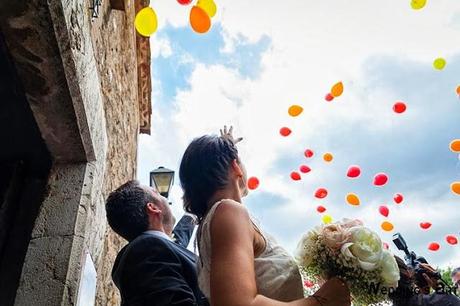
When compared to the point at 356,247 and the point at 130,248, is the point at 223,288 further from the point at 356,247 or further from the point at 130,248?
the point at 130,248

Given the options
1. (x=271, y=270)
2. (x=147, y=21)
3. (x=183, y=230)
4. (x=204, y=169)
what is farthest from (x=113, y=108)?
(x=271, y=270)

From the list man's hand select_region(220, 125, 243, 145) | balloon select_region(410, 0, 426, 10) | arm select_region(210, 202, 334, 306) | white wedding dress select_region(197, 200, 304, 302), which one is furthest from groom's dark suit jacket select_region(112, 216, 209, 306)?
balloon select_region(410, 0, 426, 10)

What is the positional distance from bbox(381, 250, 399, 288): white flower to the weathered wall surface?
147cm

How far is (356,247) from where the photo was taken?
4.01 feet

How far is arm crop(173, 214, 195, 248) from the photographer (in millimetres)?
2693

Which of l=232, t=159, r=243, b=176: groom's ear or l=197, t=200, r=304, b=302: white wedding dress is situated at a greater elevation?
l=232, t=159, r=243, b=176: groom's ear

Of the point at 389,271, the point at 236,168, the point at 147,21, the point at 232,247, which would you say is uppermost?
the point at 147,21

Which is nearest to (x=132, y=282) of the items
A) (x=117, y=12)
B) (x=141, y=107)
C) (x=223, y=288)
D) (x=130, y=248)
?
(x=130, y=248)

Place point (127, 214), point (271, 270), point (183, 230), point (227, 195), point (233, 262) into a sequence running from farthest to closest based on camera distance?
1. point (183, 230)
2. point (127, 214)
3. point (227, 195)
4. point (271, 270)
5. point (233, 262)

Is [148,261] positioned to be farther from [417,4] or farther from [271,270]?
[417,4]

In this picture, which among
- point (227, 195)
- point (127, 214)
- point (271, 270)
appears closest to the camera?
point (271, 270)

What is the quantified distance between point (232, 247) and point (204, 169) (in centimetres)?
41

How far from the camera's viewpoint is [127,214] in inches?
81.4

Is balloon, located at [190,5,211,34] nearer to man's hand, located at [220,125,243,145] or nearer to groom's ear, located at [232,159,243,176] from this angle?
man's hand, located at [220,125,243,145]
